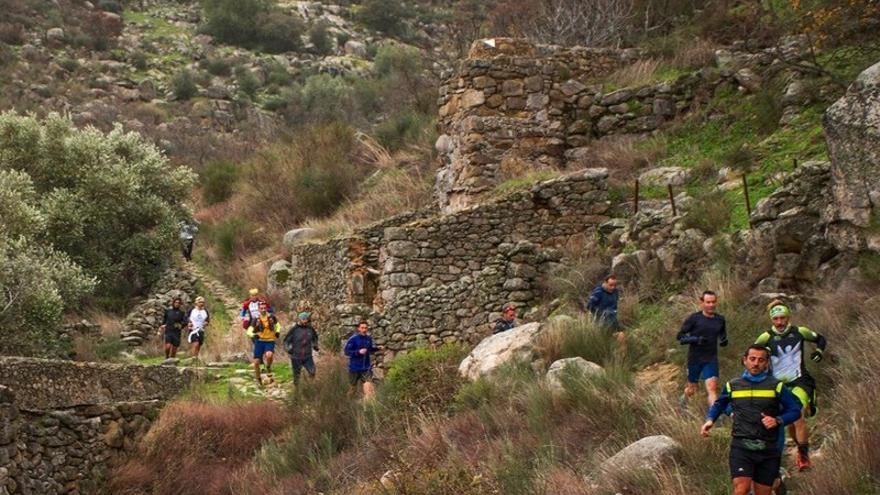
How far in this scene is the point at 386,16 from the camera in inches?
2581

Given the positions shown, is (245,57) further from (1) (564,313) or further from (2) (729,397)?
(2) (729,397)

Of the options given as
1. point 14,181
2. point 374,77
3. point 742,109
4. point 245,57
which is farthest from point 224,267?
point 245,57

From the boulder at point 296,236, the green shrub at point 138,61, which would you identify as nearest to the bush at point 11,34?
the green shrub at point 138,61

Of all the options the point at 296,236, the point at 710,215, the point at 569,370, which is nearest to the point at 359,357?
the point at 569,370

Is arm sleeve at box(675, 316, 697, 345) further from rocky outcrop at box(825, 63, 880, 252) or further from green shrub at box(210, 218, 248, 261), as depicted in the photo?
green shrub at box(210, 218, 248, 261)

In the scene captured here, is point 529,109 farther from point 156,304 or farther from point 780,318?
point 780,318

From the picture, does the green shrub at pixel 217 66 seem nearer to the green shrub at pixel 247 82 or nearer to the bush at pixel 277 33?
the green shrub at pixel 247 82

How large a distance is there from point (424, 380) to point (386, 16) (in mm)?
57615

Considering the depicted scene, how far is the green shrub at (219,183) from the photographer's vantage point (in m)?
31.1

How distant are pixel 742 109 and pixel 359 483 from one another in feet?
32.4

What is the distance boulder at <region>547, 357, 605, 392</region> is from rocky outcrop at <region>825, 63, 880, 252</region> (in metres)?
2.86

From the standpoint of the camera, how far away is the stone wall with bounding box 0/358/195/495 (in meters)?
9.36

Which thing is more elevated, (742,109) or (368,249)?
(742,109)

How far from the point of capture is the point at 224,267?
2428 cm
